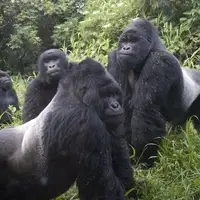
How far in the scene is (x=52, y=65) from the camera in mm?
4137

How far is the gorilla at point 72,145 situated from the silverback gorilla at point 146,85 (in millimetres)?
874

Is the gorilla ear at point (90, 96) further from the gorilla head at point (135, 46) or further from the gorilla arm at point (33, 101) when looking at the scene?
the gorilla head at point (135, 46)

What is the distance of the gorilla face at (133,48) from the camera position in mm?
4172

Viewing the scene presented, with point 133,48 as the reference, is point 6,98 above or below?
below

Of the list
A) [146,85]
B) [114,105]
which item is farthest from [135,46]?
[114,105]

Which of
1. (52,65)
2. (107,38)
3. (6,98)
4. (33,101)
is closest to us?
(33,101)

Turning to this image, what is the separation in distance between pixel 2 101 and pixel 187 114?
209cm

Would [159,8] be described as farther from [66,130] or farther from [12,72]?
[66,130]

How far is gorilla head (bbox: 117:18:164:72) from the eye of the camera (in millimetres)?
4172

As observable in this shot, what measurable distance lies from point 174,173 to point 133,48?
1117 millimetres

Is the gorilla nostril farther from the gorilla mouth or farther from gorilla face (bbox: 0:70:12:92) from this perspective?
gorilla face (bbox: 0:70:12:92)

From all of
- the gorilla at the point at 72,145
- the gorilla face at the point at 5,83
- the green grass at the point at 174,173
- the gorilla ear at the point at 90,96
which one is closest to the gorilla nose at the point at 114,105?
the gorilla at the point at 72,145

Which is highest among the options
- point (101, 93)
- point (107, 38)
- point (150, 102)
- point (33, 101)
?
point (101, 93)

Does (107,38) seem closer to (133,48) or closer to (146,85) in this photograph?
(133,48)
